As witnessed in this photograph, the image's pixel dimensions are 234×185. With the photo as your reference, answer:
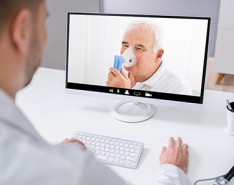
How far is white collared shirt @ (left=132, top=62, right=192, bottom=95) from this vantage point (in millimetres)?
1237

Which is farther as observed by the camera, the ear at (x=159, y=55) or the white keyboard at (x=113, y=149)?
the ear at (x=159, y=55)

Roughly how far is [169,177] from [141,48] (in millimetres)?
499

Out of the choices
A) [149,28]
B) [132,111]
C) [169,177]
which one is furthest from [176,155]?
[149,28]

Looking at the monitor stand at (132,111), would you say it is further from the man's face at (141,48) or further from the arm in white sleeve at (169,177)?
the arm in white sleeve at (169,177)

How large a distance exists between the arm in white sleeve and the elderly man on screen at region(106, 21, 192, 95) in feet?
1.12

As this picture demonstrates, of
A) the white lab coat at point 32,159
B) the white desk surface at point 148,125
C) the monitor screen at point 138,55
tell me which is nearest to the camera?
the white lab coat at point 32,159

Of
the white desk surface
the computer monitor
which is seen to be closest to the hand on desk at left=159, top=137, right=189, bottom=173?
the white desk surface

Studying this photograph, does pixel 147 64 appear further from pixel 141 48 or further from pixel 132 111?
pixel 132 111

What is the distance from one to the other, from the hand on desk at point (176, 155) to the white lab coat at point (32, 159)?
464 mm

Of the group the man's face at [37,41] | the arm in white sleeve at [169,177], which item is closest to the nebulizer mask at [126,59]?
the arm in white sleeve at [169,177]

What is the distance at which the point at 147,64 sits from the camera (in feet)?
4.11

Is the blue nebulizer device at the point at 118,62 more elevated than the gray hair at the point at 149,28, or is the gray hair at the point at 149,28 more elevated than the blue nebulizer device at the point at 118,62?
the gray hair at the point at 149,28

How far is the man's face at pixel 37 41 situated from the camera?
666mm

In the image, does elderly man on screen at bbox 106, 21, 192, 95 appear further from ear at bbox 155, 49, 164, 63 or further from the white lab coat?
the white lab coat
